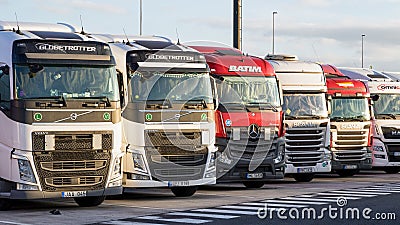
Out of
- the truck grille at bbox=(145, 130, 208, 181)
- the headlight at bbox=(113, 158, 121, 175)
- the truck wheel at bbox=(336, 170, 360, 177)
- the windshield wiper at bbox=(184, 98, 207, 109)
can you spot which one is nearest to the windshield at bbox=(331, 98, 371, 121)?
the truck wheel at bbox=(336, 170, 360, 177)

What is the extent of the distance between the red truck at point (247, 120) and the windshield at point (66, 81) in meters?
5.09

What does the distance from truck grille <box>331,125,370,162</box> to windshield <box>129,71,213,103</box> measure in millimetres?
9573

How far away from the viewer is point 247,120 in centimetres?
2342

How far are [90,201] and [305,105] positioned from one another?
9.50 metres

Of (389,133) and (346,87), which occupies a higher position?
(346,87)

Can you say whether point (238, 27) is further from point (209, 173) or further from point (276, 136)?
point (209, 173)

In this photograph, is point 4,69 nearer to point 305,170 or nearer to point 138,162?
point 138,162

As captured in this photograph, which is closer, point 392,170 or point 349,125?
point 349,125

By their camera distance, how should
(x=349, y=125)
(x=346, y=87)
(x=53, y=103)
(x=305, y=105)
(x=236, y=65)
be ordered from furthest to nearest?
(x=346, y=87) < (x=349, y=125) < (x=305, y=105) < (x=236, y=65) < (x=53, y=103)

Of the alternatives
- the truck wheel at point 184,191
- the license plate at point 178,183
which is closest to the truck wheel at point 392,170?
the truck wheel at point 184,191

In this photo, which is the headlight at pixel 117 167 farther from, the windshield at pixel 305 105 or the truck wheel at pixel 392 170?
the truck wheel at pixel 392 170

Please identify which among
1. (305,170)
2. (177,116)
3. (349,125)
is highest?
(177,116)

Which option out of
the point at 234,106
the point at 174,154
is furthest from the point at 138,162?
the point at 234,106

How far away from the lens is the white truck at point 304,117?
26.8 metres
